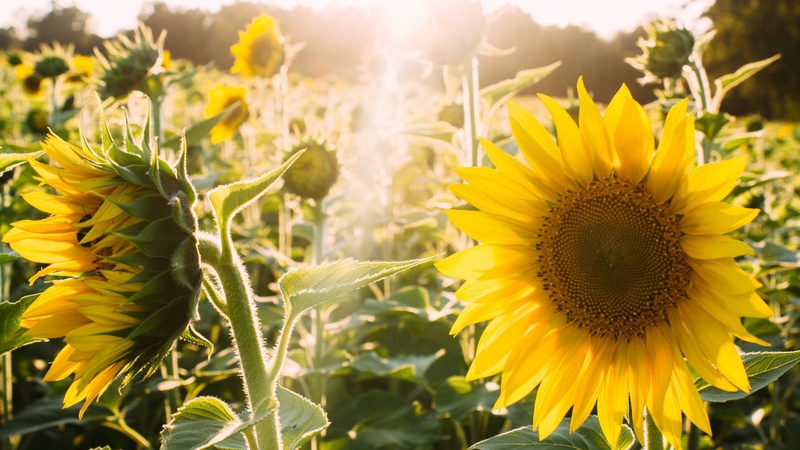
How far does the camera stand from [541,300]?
1.27 m

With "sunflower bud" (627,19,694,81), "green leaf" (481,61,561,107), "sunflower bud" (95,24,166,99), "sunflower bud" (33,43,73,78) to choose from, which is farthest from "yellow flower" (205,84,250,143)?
"sunflower bud" (627,19,694,81)

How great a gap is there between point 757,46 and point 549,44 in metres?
8.74

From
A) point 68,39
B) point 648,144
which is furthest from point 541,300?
point 68,39

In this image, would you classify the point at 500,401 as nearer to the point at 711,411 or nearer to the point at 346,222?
the point at 711,411

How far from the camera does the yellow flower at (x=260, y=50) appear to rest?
3.95 m

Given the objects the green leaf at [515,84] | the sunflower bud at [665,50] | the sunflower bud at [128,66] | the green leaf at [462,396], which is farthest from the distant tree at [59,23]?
the green leaf at [462,396]

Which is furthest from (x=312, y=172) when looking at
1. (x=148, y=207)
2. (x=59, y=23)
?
(x=59, y=23)

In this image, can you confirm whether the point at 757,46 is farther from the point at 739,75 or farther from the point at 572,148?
the point at 572,148

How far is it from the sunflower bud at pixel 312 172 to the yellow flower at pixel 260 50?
1673mm

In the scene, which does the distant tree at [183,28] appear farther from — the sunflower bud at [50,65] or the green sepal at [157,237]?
the green sepal at [157,237]

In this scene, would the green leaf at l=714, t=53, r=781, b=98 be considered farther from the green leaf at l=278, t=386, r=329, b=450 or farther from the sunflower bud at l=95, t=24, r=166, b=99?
Result: the sunflower bud at l=95, t=24, r=166, b=99

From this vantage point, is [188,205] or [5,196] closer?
[188,205]

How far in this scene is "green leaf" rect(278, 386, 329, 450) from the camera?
3.36 ft

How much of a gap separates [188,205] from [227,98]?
11.2 feet
